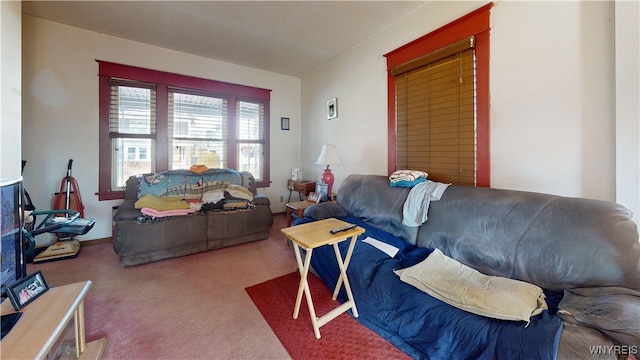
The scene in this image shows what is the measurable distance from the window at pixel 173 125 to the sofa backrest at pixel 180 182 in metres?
0.32

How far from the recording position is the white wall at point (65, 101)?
278cm

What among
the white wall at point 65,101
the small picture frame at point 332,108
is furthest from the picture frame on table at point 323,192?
the white wall at point 65,101

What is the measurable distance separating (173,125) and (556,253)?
437cm

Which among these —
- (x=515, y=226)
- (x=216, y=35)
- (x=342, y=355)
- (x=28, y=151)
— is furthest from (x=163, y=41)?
(x=515, y=226)

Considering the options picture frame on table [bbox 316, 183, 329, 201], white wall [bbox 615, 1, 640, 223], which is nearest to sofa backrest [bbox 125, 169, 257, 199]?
picture frame on table [bbox 316, 183, 329, 201]

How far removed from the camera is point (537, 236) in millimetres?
1438

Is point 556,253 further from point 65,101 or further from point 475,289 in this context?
point 65,101

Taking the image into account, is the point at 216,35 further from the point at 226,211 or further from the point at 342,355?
the point at 342,355

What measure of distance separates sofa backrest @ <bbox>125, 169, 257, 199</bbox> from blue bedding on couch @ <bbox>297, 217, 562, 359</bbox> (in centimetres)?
216

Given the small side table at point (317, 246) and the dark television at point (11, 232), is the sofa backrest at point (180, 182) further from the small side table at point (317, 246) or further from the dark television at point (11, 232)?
the small side table at point (317, 246)

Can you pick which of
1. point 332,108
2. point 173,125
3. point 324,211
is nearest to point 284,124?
point 332,108

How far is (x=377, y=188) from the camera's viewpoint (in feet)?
8.44

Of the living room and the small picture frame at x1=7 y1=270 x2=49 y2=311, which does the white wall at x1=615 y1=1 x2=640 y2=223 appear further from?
the small picture frame at x1=7 y1=270 x2=49 y2=311

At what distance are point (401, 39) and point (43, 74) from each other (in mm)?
4177
